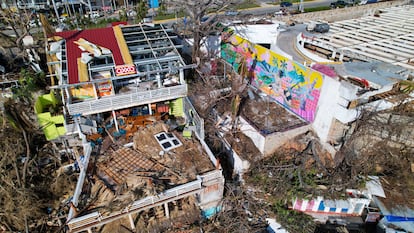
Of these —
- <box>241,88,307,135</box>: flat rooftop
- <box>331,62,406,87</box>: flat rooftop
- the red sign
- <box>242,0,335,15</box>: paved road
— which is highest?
<box>242,0,335,15</box>: paved road

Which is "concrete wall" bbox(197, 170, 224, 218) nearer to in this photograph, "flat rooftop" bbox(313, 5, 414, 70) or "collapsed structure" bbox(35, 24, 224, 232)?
"collapsed structure" bbox(35, 24, 224, 232)

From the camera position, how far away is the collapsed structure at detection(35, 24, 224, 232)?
15539mm

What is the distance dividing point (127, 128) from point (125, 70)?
4.41 meters

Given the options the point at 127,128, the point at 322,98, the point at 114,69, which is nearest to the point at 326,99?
the point at 322,98

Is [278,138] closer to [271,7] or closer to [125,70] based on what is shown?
[125,70]

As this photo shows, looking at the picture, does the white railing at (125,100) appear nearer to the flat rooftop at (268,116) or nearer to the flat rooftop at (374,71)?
the flat rooftop at (268,116)

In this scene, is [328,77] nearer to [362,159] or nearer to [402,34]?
[362,159]

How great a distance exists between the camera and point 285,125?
21266 millimetres

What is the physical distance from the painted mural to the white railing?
835 centimetres

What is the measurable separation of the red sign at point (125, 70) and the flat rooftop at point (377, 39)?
20.6 m

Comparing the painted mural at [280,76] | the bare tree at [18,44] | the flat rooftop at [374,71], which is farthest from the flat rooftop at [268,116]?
the bare tree at [18,44]

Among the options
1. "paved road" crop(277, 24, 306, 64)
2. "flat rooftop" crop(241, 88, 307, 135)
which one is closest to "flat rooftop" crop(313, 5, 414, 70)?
"paved road" crop(277, 24, 306, 64)

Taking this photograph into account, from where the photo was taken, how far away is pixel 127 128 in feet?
68.3

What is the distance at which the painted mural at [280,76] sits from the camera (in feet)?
67.6
